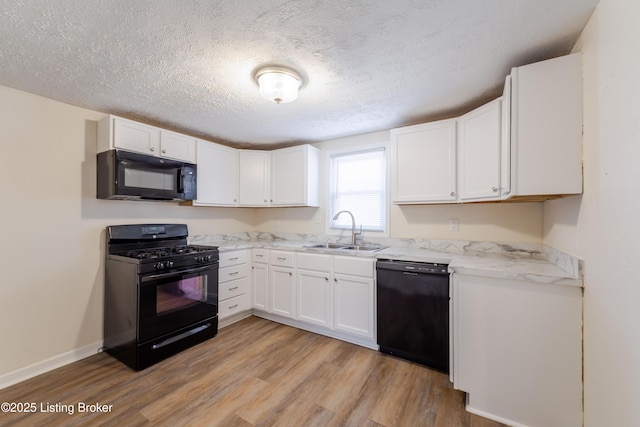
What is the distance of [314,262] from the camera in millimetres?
2807

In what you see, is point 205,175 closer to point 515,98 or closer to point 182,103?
point 182,103

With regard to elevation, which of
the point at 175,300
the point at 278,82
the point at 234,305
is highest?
the point at 278,82

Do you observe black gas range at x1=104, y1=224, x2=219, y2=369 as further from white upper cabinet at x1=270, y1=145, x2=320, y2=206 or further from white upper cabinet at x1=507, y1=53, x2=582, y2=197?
white upper cabinet at x1=507, y1=53, x2=582, y2=197

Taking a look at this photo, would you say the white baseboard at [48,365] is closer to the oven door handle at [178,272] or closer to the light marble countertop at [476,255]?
the oven door handle at [178,272]

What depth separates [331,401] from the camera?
1799 mm

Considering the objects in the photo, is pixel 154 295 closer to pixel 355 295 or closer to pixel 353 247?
pixel 355 295

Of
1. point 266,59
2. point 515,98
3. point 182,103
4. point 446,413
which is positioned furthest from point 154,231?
point 515,98

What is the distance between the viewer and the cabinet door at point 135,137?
2.33 metres

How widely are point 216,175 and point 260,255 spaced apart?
116 cm

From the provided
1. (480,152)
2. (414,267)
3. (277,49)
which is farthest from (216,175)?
(480,152)

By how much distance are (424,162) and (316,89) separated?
4.15 feet

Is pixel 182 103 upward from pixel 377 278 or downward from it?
upward

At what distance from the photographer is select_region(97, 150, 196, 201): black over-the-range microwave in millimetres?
2271

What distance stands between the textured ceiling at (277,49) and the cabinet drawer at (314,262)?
152 centimetres
